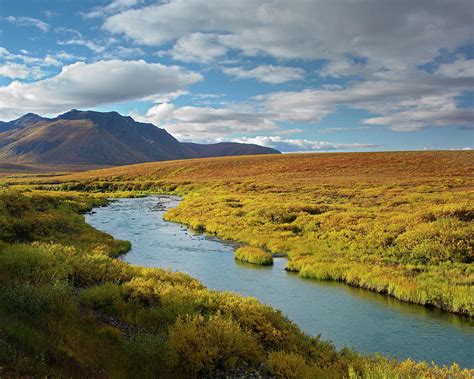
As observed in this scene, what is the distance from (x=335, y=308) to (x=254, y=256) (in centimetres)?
996

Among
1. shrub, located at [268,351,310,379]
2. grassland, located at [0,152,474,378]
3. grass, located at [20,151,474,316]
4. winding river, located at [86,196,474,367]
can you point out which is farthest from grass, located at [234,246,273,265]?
shrub, located at [268,351,310,379]

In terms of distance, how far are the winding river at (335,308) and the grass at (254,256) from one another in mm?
564

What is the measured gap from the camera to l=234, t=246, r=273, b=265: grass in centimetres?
2800

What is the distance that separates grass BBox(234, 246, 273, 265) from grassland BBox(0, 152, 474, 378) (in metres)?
1.94

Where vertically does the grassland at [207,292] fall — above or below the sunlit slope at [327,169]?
below

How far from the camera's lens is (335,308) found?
19.1 meters

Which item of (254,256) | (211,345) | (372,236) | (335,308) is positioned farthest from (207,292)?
(372,236)

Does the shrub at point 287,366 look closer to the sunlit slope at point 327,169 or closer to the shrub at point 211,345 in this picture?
the shrub at point 211,345

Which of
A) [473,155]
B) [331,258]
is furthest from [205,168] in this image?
[331,258]

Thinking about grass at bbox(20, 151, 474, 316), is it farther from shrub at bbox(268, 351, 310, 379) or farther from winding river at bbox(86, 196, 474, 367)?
shrub at bbox(268, 351, 310, 379)

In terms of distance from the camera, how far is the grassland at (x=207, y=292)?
34.8 feet

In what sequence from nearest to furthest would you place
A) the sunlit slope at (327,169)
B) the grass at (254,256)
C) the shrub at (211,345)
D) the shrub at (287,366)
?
the shrub at (287,366)
the shrub at (211,345)
the grass at (254,256)
the sunlit slope at (327,169)

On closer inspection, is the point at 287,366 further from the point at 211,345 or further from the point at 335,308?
the point at 335,308

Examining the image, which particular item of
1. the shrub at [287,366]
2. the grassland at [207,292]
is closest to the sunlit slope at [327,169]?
the grassland at [207,292]
